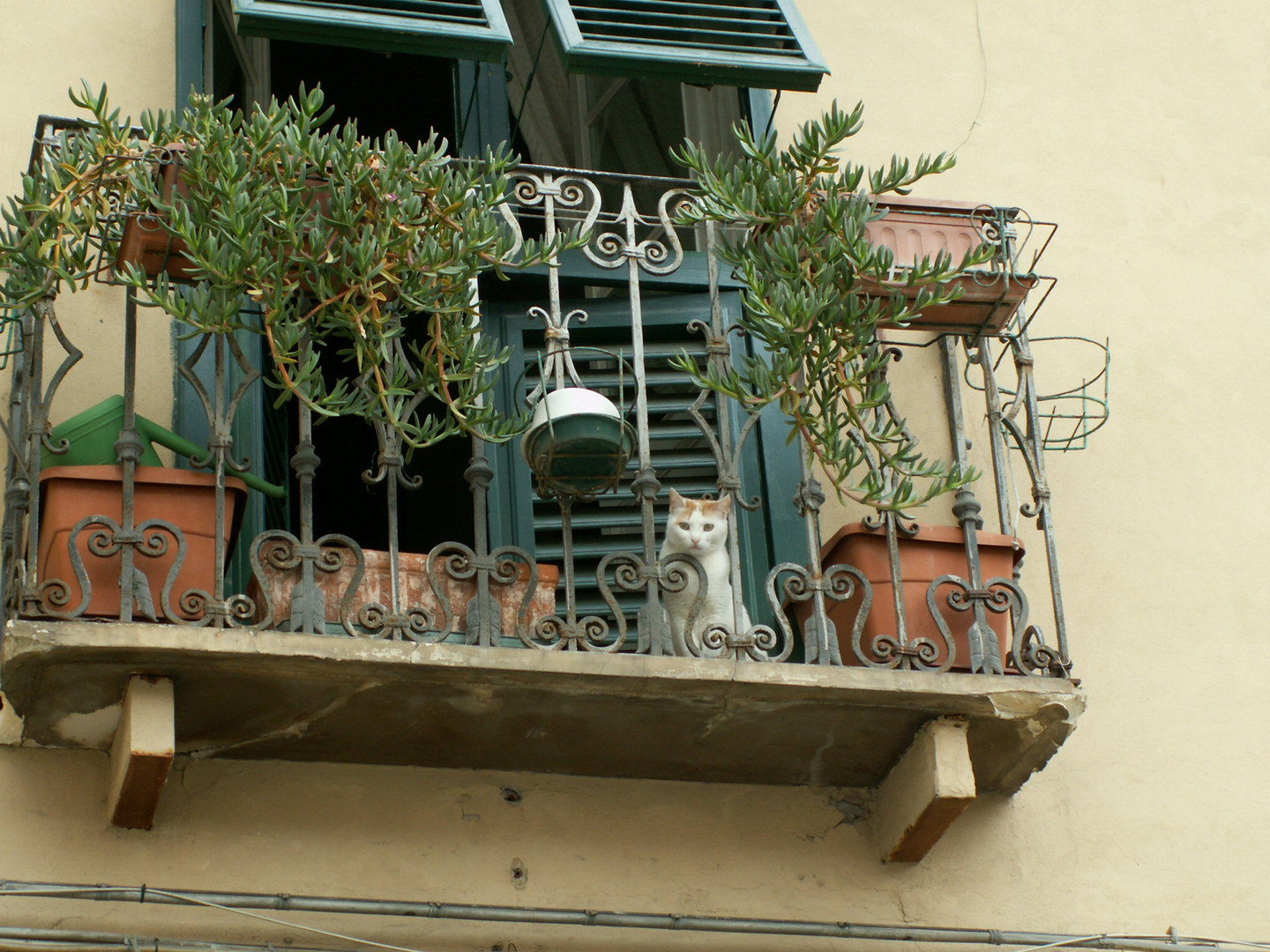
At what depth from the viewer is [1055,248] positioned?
626 cm

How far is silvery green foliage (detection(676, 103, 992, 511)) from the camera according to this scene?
4949 mm

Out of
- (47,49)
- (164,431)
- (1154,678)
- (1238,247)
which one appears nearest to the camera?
(164,431)

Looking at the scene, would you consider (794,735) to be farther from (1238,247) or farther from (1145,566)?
(1238,247)

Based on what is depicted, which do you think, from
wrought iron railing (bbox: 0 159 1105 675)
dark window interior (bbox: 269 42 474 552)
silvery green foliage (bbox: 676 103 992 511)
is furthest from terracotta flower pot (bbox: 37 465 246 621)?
dark window interior (bbox: 269 42 474 552)

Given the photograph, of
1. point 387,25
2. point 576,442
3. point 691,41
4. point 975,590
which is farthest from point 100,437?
point 975,590

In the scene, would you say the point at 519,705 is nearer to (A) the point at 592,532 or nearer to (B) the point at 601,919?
(B) the point at 601,919

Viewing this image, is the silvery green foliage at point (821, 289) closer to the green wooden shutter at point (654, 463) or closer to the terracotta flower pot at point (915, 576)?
the terracotta flower pot at point (915, 576)

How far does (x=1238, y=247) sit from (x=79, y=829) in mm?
3905

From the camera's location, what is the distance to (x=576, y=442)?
494 cm

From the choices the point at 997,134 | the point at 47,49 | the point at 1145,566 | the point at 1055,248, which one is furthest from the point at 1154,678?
the point at 47,49

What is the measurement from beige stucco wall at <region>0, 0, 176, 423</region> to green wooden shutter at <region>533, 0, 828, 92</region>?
122cm

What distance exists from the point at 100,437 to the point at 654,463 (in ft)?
4.97

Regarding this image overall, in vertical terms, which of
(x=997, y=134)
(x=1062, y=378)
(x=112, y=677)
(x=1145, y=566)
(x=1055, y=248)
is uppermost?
Answer: (x=997, y=134)

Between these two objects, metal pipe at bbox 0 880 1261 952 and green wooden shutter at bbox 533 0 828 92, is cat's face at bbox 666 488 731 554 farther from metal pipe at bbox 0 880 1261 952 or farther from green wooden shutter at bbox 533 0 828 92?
green wooden shutter at bbox 533 0 828 92
